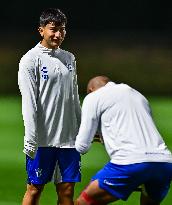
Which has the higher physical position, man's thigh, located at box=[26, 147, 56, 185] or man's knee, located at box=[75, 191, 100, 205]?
man's knee, located at box=[75, 191, 100, 205]

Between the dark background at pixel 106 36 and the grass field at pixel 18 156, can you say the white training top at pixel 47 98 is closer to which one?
the grass field at pixel 18 156

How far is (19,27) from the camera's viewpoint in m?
27.3

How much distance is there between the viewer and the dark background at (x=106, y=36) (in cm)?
2416

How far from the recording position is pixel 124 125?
20.0ft

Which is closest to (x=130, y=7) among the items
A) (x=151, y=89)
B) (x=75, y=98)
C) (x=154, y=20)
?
(x=154, y=20)

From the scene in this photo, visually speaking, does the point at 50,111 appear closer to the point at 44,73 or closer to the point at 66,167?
the point at 44,73

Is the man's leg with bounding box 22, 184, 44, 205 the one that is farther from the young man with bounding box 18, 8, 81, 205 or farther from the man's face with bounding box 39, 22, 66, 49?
the man's face with bounding box 39, 22, 66, 49

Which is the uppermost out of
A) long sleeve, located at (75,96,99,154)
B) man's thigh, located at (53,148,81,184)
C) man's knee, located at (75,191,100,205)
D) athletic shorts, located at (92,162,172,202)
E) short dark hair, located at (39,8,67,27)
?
short dark hair, located at (39,8,67,27)

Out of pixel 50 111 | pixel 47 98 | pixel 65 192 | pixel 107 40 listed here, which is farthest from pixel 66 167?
pixel 107 40

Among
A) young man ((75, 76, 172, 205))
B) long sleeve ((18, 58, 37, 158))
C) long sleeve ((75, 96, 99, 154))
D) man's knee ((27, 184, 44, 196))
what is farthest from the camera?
man's knee ((27, 184, 44, 196))

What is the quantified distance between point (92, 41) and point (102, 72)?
390 cm

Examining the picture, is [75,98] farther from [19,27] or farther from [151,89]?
[19,27]

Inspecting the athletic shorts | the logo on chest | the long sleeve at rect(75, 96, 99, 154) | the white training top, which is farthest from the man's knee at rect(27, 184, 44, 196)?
the athletic shorts

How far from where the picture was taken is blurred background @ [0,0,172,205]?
2261 cm
